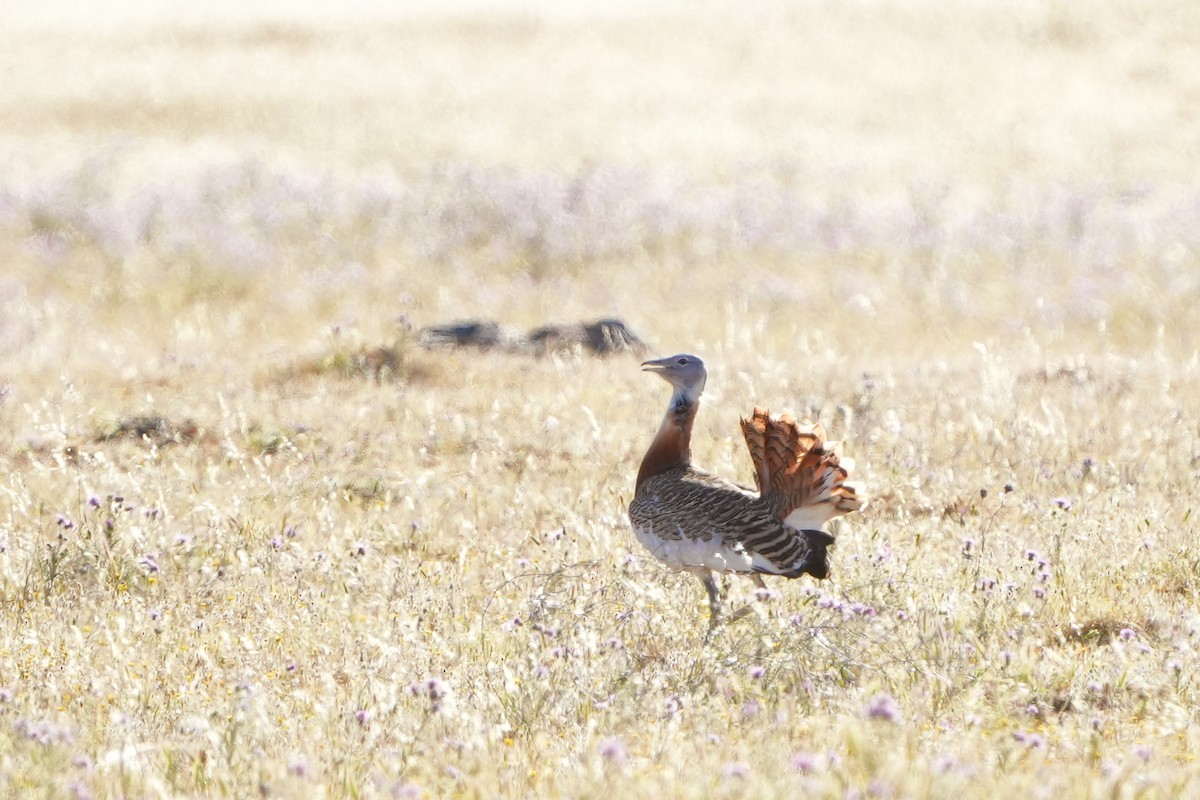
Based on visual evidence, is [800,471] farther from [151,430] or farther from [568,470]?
[151,430]

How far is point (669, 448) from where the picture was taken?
5871 millimetres

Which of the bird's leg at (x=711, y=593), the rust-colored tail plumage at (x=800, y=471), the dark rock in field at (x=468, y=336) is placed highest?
the rust-colored tail plumage at (x=800, y=471)

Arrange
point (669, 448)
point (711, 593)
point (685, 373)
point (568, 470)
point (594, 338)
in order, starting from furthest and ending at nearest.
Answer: point (594, 338), point (568, 470), point (685, 373), point (669, 448), point (711, 593)

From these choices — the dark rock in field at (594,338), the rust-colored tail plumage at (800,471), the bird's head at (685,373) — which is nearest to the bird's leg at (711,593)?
the rust-colored tail plumage at (800,471)

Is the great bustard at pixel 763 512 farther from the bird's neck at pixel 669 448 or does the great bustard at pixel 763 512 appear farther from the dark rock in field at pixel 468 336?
the dark rock in field at pixel 468 336

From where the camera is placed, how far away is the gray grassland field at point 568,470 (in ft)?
12.8

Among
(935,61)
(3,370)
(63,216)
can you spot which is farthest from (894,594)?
(935,61)

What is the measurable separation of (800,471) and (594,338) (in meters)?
6.75

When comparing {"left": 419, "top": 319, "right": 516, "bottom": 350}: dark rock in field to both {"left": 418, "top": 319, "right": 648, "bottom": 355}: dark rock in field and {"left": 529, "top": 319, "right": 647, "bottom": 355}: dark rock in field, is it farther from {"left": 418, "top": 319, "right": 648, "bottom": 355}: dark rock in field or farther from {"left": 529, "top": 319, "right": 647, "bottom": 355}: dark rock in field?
{"left": 529, "top": 319, "right": 647, "bottom": 355}: dark rock in field

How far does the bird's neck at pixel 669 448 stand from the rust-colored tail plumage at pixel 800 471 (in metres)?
0.59

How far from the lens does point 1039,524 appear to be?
21.1ft

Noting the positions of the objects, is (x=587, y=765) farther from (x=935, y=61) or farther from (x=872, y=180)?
(x=935, y=61)

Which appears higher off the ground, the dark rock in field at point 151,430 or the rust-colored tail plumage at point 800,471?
the rust-colored tail plumage at point 800,471

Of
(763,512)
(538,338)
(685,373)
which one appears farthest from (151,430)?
(763,512)
